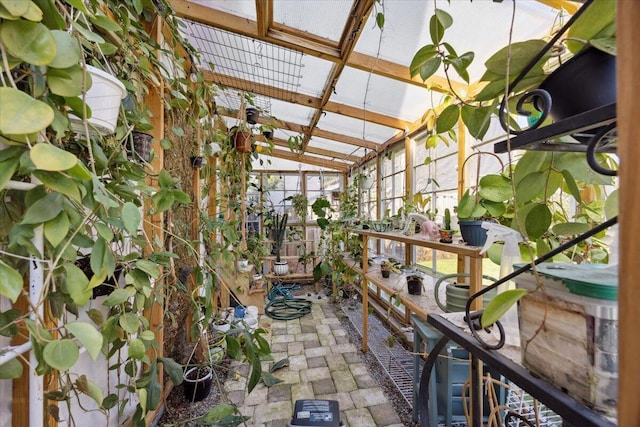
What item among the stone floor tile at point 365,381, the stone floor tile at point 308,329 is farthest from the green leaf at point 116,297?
the stone floor tile at point 308,329

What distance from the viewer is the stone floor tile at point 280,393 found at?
1655mm

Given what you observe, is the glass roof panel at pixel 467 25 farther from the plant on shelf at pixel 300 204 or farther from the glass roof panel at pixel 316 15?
the plant on shelf at pixel 300 204

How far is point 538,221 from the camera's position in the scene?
0.42 m

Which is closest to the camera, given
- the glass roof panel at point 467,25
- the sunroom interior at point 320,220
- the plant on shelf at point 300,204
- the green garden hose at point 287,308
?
the sunroom interior at point 320,220

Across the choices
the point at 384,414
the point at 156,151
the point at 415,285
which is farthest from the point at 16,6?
the point at 384,414

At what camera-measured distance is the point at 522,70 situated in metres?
0.39

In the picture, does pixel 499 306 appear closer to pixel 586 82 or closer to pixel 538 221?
pixel 538 221

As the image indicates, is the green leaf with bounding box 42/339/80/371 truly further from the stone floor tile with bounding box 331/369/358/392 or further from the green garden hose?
the green garden hose

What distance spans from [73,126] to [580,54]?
907 millimetres

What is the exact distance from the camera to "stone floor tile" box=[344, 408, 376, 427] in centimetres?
146

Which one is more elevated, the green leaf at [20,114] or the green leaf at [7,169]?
the green leaf at [20,114]

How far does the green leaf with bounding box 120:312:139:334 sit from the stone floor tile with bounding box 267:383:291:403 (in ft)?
4.80

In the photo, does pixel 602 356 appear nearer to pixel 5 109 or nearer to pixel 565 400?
pixel 565 400

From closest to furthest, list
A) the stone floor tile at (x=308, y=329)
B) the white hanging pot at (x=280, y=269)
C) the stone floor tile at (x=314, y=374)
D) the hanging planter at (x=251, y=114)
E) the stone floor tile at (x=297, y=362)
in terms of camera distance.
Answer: the stone floor tile at (x=314, y=374) < the stone floor tile at (x=297, y=362) < the hanging planter at (x=251, y=114) < the stone floor tile at (x=308, y=329) < the white hanging pot at (x=280, y=269)
